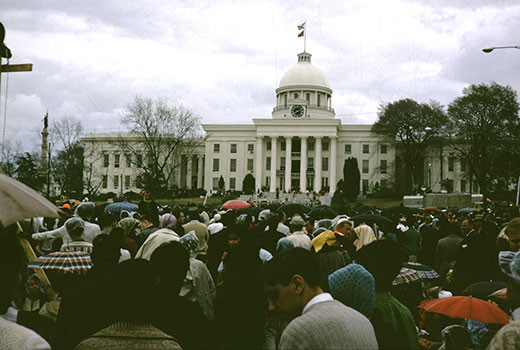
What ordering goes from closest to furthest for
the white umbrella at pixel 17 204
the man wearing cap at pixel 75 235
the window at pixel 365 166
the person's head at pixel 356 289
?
the white umbrella at pixel 17 204 < the person's head at pixel 356 289 < the man wearing cap at pixel 75 235 < the window at pixel 365 166

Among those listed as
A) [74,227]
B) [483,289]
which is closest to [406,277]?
[483,289]

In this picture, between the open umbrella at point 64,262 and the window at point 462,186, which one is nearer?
the open umbrella at point 64,262

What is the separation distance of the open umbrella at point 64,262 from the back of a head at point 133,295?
8.38 ft

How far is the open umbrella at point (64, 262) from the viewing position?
5.32 meters

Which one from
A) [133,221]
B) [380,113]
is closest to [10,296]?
[133,221]

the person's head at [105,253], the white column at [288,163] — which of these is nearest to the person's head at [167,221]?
the person's head at [105,253]

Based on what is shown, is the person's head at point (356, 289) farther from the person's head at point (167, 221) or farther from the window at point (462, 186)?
the window at point (462, 186)

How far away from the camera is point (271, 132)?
77.4 m

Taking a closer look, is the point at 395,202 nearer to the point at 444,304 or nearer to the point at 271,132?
the point at 271,132

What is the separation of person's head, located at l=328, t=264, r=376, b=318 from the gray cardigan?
2.20 ft

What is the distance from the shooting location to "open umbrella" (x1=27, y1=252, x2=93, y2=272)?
17.4 feet

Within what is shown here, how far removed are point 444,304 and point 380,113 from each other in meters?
66.1

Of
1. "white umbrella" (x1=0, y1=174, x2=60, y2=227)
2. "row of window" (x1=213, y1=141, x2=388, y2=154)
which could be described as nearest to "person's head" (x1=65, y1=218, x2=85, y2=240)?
"white umbrella" (x1=0, y1=174, x2=60, y2=227)

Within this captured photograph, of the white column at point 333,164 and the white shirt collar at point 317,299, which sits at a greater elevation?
the white column at point 333,164
